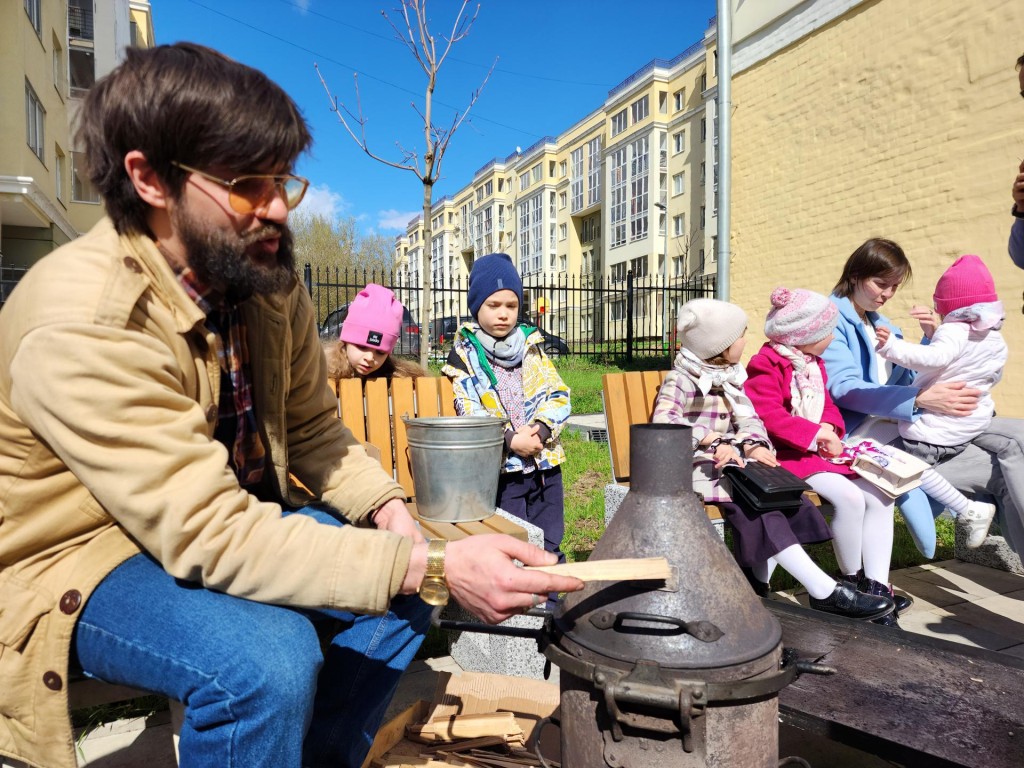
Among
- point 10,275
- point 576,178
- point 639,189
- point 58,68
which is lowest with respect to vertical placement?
point 10,275

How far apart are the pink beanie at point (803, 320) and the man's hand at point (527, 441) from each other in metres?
1.29

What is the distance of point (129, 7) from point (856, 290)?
112ft

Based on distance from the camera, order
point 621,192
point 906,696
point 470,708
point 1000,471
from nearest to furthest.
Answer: point 906,696
point 470,708
point 1000,471
point 621,192

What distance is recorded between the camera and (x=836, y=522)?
3.28m

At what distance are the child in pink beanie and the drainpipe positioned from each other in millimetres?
6236

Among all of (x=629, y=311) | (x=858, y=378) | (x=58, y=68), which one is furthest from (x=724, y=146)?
(x=58, y=68)

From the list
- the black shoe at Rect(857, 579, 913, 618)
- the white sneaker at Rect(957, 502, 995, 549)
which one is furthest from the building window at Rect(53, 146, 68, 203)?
the white sneaker at Rect(957, 502, 995, 549)

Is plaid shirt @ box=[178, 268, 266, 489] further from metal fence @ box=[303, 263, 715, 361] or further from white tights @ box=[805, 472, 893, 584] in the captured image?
metal fence @ box=[303, 263, 715, 361]

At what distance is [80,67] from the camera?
82.2ft

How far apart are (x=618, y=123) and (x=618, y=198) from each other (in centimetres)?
465

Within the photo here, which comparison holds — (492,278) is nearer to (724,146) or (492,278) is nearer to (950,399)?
(950,399)

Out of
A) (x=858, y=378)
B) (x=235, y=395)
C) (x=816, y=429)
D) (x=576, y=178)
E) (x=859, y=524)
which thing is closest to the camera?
(x=235, y=395)

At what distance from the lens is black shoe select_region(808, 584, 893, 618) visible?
2.99m

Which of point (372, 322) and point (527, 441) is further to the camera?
point (372, 322)
